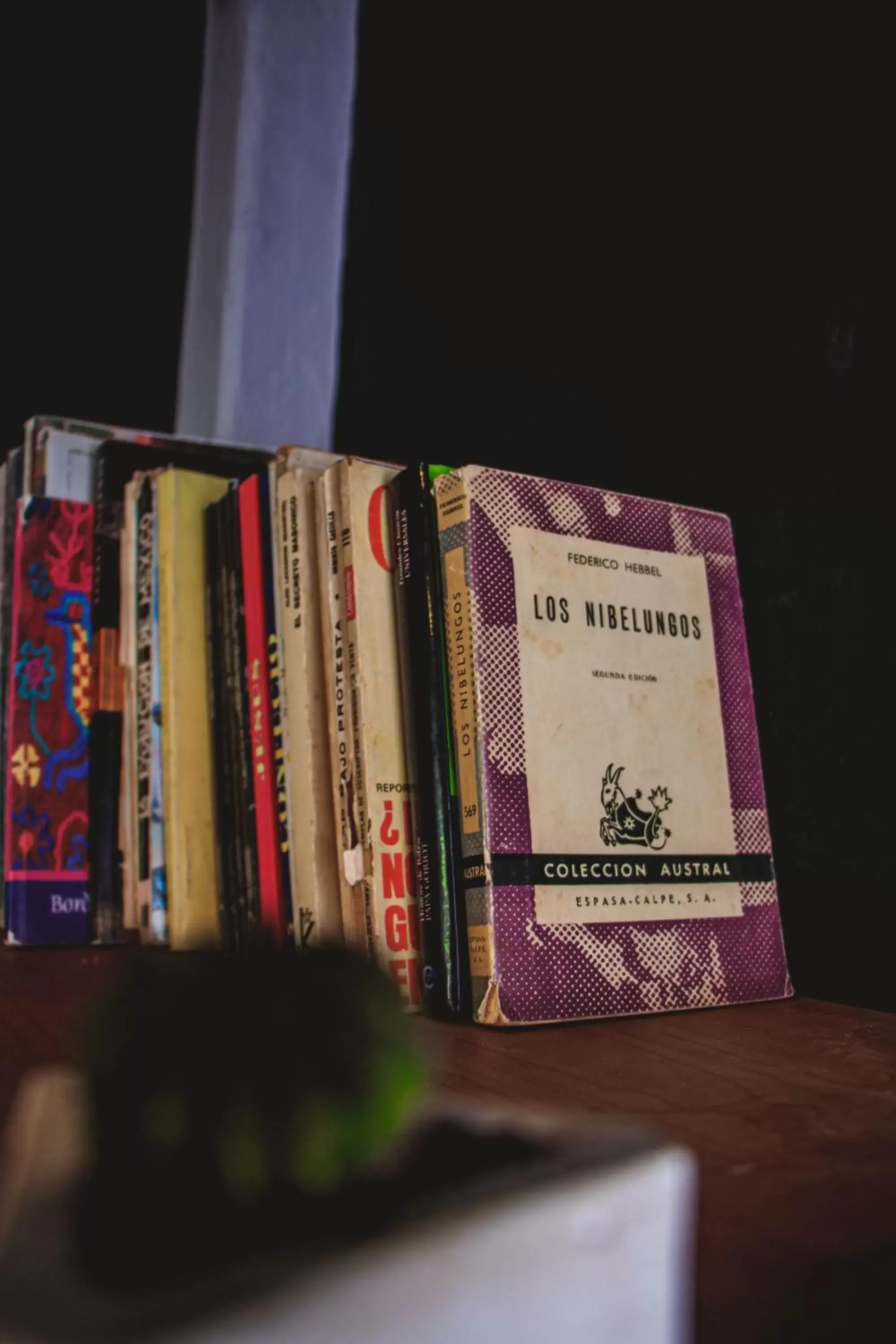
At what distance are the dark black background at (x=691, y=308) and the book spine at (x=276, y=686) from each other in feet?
1.24

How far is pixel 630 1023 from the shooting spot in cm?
79

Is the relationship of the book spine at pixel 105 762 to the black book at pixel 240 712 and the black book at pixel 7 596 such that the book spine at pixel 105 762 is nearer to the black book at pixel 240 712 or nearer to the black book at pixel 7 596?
the black book at pixel 7 596

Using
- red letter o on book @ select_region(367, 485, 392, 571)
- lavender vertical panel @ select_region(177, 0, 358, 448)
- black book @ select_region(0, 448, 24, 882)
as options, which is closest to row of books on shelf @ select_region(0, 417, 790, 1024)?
red letter o on book @ select_region(367, 485, 392, 571)

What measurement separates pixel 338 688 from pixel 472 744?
0.49ft

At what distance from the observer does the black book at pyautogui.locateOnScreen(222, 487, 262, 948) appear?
3.32ft

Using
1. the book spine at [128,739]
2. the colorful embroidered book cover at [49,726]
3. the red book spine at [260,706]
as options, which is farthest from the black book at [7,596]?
the red book spine at [260,706]

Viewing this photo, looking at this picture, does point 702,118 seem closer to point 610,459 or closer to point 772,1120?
point 610,459

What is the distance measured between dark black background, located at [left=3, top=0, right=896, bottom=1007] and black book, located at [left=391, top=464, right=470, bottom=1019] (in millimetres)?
354

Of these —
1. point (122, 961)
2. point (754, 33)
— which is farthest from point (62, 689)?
point (122, 961)

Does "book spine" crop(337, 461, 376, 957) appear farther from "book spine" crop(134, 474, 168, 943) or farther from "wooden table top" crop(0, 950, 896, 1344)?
"book spine" crop(134, 474, 168, 943)

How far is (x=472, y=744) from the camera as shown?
81cm

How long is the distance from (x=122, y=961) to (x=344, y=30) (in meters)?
2.01

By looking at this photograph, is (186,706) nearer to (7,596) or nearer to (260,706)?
(260,706)

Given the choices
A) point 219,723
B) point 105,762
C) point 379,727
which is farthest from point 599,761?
point 105,762
